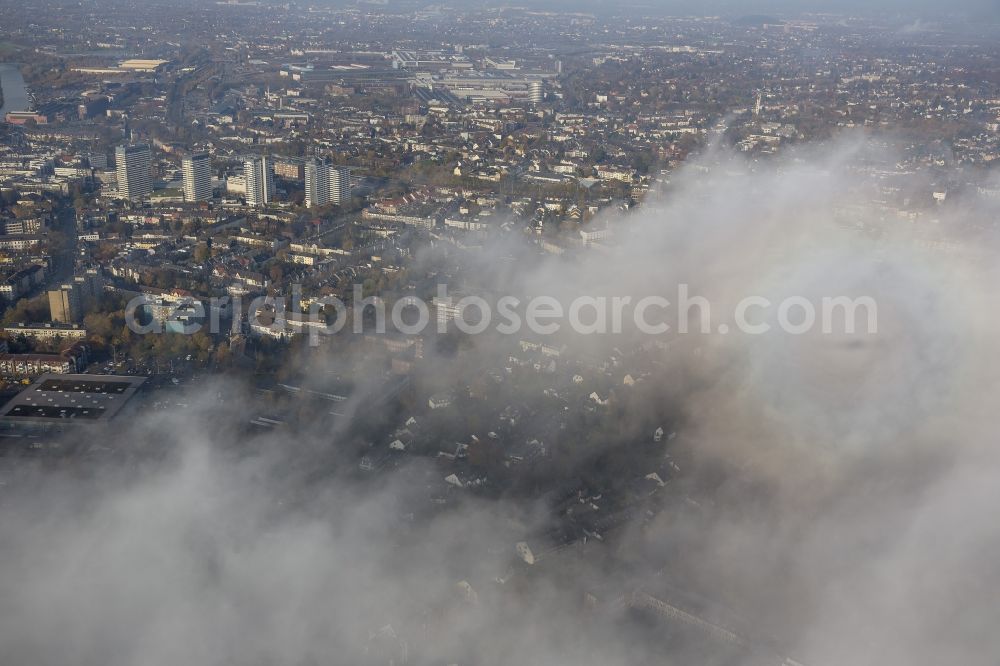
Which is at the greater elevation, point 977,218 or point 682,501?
point 977,218

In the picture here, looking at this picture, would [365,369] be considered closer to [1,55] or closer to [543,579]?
[543,579]

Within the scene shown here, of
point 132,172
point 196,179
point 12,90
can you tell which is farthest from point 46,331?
point 12,90

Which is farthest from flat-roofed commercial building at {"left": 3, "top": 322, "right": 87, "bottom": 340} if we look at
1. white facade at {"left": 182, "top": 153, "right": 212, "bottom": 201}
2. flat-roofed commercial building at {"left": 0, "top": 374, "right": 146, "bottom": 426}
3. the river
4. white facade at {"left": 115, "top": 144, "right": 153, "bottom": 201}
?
the river

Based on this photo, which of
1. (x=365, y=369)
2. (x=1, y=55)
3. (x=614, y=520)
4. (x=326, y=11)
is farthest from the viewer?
(x=326, y=11)

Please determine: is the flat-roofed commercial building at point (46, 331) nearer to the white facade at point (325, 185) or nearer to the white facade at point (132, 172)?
the white facade at point (325, 185)

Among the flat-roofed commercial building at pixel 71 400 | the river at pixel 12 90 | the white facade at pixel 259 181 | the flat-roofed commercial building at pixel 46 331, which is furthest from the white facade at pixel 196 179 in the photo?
the river at pixel 12 90

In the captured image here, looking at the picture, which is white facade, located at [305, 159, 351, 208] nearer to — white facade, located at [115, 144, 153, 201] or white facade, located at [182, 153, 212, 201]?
white facade, located at [182, 153, 212, 201]

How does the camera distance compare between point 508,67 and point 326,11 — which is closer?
point 508,67

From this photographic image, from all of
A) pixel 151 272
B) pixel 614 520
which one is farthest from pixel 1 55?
pixel 614 520

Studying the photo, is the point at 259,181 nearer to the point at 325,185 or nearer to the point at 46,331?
the point at 325,185
